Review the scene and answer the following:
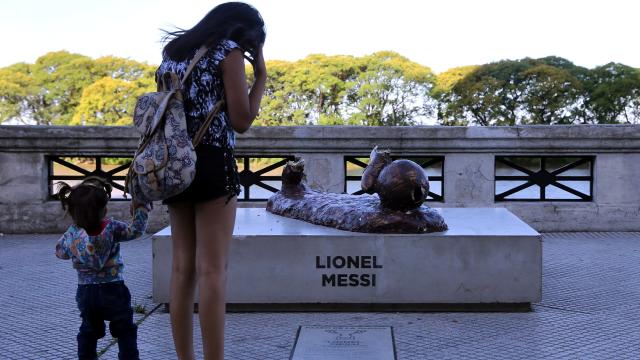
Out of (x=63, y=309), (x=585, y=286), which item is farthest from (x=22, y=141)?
(x=585, y=286)

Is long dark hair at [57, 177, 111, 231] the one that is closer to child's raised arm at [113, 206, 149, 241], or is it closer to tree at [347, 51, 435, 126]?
child's raised arm at [113, 206, 149, 241]

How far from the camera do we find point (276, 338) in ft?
15.0

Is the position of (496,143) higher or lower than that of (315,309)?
higher

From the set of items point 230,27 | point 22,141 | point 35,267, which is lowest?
point 35,267

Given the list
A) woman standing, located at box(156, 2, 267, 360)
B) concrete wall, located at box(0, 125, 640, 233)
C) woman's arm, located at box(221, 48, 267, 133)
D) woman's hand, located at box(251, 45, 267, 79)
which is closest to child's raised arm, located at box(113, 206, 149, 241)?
woman standing, located at box(156, 2, 267, 360)

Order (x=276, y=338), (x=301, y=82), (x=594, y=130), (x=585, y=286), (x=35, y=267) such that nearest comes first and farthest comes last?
(x=276, y=338)
(x=585, y=286)
(x=35, y=267)
(x=594, y=130)
(x=301, y=82)

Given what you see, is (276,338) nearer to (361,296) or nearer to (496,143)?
(361,296)

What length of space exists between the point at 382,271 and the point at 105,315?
221cm

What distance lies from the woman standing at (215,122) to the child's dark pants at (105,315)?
23.9 inches

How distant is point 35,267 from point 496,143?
570 centimetres

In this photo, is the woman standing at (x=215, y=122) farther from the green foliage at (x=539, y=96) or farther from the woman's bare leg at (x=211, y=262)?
the green foliage at (x=539, y=96)

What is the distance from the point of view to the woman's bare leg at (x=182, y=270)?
10.7ft

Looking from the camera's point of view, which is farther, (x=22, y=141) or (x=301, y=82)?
(x=301, y=82)

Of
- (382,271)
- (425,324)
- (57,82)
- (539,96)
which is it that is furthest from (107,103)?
(425,324)
